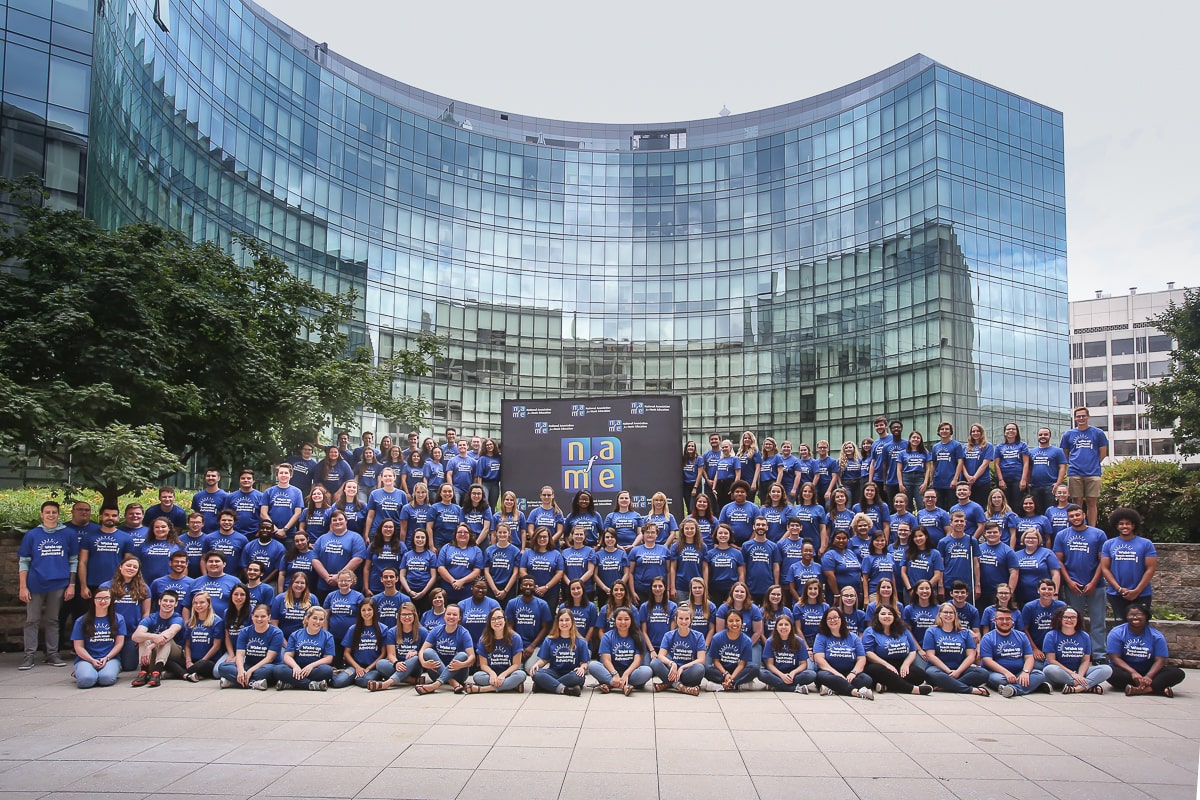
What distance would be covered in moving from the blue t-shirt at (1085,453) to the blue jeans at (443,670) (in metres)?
10.0

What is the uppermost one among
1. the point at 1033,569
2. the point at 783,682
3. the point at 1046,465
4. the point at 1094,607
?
the point at 1046,465

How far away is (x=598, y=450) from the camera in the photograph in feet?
51.8

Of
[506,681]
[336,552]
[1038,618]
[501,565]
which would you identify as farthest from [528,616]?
[1038,618]

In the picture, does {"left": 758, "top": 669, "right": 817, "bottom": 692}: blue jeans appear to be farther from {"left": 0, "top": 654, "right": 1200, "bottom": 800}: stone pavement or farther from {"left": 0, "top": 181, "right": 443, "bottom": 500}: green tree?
{"left": 0, "top": 181, "right": 443, "bottom": 500}: green tree

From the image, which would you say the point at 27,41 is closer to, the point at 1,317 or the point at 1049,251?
the point at 1,317

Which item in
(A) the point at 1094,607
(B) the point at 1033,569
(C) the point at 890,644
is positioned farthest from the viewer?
(A) the point at 1094,607

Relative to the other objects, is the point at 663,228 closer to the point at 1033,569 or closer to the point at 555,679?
the point at 1033,569

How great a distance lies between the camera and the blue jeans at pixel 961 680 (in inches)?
432

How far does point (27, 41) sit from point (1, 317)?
22.1 meters

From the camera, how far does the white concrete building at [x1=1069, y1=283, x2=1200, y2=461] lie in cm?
8688

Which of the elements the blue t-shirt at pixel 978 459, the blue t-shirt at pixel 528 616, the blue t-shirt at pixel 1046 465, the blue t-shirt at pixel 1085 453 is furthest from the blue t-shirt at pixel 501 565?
the blue t-shirt at pixel 1085 453

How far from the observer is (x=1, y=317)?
13.3m

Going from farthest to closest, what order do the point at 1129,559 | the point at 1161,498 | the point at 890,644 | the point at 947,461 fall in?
the point at 1161,498
the point at 947,461
the point at 1129,559
the point at 890,644

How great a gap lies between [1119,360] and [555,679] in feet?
316
